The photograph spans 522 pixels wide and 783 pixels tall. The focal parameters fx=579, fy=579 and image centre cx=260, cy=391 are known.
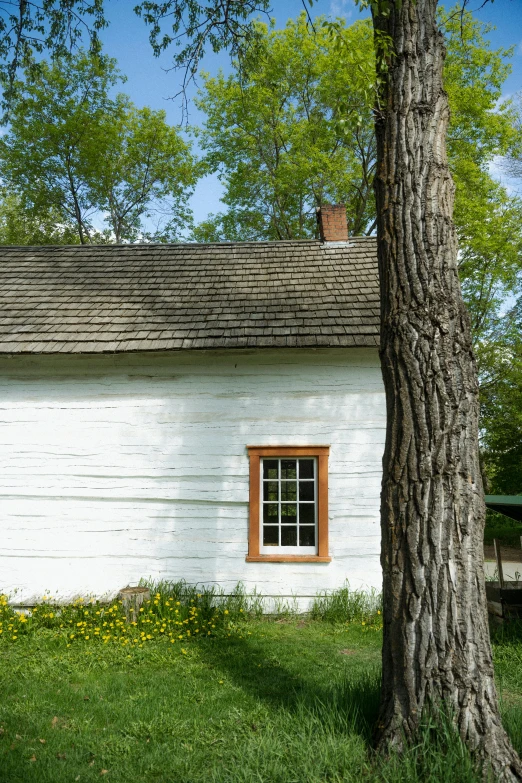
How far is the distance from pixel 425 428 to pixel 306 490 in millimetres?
5061

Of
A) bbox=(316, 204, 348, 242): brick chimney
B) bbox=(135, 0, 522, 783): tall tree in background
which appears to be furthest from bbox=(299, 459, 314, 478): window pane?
bbox=(316, 204, 348, 242): brick chimney

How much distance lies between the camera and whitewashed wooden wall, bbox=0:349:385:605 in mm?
8039

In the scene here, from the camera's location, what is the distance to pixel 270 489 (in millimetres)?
9117

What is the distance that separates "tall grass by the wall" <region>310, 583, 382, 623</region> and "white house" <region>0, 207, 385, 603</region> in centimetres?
15

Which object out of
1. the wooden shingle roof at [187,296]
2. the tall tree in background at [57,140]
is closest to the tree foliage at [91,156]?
the tall tree in background at [57,140]

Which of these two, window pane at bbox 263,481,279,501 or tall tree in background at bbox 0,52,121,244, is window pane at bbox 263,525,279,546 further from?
tall tree in background at bbox 0,52,121,244

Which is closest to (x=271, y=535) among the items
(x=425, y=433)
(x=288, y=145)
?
(x=425, y=433)

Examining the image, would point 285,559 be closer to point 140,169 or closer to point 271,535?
point 271,535

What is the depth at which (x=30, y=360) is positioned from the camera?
8.52 meters

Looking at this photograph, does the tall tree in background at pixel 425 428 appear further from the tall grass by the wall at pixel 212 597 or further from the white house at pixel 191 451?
the tall grass by the wall at pixel 212 597

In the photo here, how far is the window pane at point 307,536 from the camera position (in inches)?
326

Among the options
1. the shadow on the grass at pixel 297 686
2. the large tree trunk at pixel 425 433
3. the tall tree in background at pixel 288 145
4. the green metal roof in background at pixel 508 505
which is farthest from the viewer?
the tall tree in background at pixel 288 145

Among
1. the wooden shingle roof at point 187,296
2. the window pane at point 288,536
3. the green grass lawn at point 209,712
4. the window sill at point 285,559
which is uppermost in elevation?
the wooden shingle roof at point 187,296

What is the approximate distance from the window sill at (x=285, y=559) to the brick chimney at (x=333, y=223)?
21.6 ft
